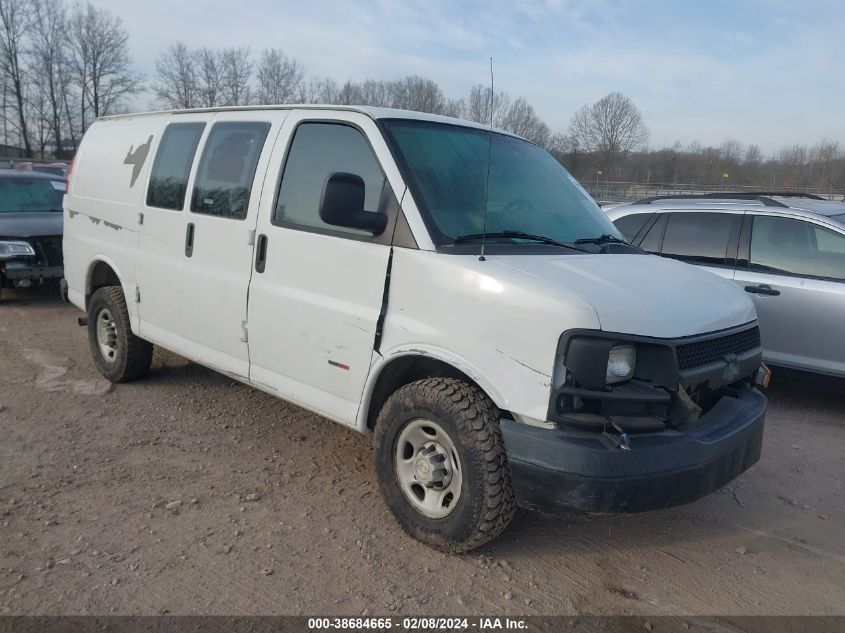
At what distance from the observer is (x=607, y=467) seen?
9.30 feet

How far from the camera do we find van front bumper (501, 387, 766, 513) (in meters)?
2.85

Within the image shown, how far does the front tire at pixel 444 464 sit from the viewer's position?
3.09 m

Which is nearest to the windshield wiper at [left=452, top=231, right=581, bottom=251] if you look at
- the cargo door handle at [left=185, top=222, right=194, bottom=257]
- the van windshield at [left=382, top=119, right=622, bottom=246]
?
the van windshield at [left=382, top=119, right=622, bottom=246]

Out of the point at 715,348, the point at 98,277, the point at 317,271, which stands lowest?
the point at 98,277

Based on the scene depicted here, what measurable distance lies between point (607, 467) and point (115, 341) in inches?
178

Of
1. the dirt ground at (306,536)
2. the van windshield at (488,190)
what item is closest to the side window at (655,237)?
the dirt ground at (306,536)

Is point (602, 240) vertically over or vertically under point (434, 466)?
over

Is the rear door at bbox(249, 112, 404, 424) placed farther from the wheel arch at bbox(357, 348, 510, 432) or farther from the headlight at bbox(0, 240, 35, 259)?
the headlight at bbox(0, 240, 35, 259)

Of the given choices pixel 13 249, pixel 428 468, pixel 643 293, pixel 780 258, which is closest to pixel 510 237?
pixel 643 293

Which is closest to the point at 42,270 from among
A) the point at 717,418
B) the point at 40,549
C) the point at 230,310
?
the point at 230,310

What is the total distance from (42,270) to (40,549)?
6.74 metres

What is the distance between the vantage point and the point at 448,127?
409 centimetres

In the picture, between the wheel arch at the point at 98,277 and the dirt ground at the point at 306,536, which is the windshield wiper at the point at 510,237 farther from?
the wheel arch at the point at 98,277

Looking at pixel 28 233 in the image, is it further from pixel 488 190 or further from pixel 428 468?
pixel 428 468
